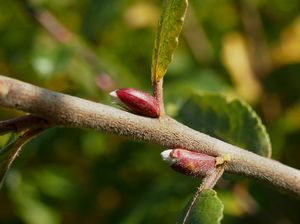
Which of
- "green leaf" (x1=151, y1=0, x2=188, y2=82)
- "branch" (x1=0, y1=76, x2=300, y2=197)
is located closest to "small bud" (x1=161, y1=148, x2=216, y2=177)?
"branch" (x1=0, y1=76, x2=300, y2=197)

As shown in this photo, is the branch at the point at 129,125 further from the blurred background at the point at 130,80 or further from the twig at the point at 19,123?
the blurred background at the point at 130,80

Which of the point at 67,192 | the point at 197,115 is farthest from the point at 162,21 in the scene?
the point at 67,192

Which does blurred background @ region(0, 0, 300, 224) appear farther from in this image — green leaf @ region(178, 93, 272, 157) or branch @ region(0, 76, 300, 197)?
branch @ region(0, 76, 300, 197)

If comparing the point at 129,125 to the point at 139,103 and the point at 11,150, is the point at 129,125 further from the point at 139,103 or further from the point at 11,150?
the point at 11,150

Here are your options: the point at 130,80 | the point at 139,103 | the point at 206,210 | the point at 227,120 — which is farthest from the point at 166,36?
the point at 130,80

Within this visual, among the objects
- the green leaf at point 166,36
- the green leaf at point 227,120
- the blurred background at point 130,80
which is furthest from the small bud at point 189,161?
the blurred background at point 130,80

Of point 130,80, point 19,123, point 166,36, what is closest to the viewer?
point 19,123

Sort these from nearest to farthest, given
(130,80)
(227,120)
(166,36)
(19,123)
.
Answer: (19,123), (166,36), (227,120), (130,80)
